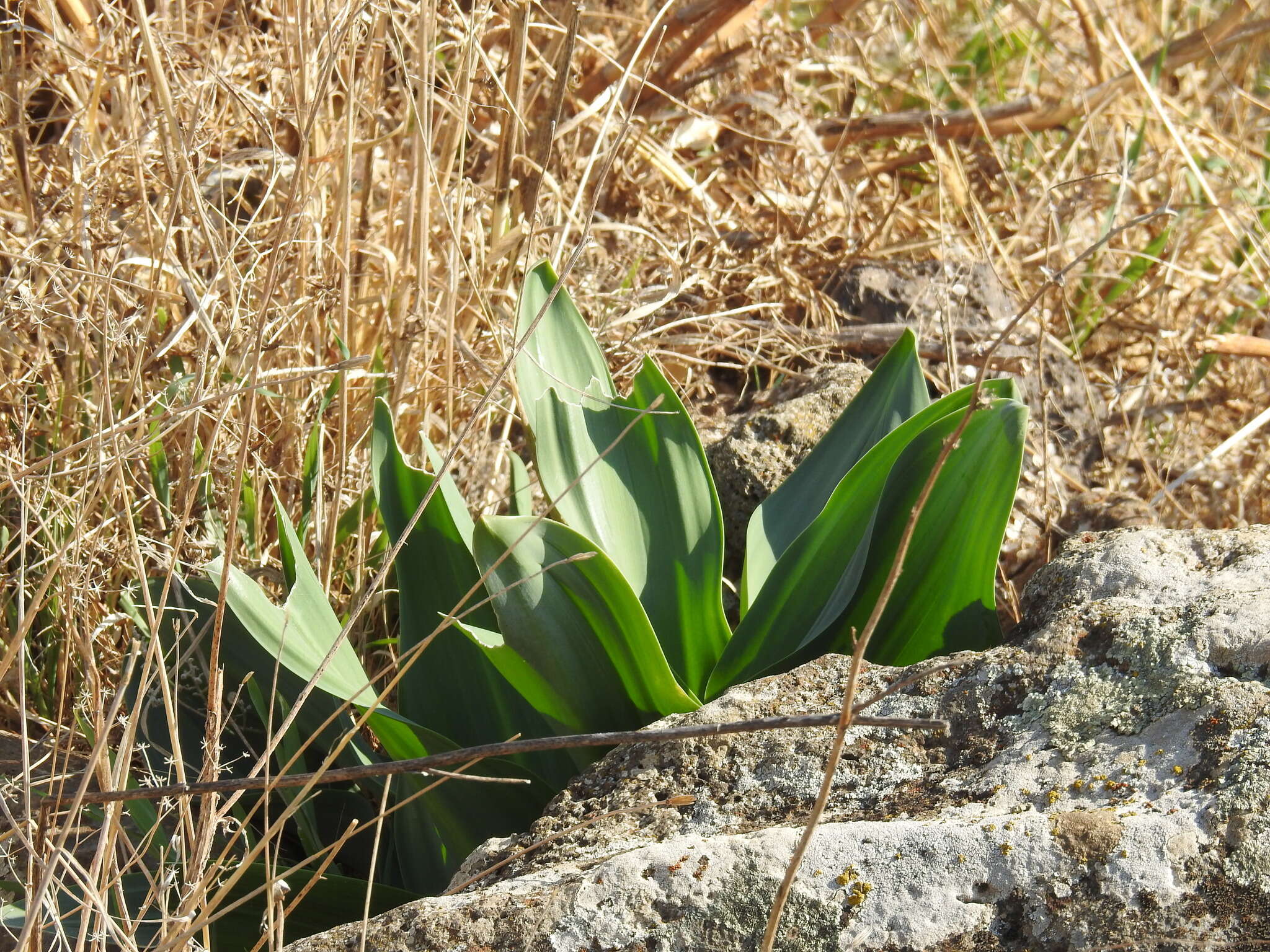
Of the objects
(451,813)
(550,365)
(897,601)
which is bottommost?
(451,813)

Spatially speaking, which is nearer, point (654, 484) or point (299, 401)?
point (654, 484)

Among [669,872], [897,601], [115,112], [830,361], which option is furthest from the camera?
[830,361]

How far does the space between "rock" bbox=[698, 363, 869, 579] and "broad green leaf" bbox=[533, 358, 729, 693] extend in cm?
27

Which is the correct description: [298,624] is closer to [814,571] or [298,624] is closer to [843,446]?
[814,571]

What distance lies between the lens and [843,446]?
165 cm

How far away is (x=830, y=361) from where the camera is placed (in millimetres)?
2373

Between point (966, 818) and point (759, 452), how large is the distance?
91cm

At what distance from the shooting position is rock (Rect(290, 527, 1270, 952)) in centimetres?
96

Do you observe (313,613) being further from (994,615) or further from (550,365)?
(994,615)

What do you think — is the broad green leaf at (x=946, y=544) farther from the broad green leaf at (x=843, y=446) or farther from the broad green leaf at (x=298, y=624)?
the broad green leaf at (x=298, y=624)

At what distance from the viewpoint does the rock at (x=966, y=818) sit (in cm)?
96

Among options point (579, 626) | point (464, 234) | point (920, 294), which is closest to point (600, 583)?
point (579, 626)

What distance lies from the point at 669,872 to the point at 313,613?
2.01 feet

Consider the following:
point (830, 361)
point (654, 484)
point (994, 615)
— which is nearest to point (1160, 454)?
point (830, 361)
